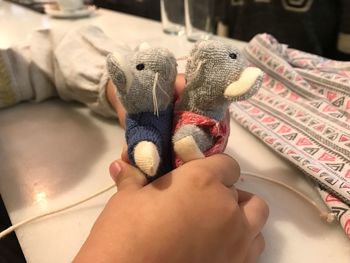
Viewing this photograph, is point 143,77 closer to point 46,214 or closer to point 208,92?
point 208,92

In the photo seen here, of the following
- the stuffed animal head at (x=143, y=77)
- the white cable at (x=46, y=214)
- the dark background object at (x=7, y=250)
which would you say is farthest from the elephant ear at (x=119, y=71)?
the dark background object at (x=7, y=250)

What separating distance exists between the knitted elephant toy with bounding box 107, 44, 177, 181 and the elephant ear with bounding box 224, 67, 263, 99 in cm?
5

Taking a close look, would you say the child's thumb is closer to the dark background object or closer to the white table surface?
the white table surface

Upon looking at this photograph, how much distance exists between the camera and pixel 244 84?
0.27 m

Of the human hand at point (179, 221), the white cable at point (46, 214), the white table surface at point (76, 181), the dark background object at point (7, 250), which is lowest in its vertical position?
the dark background object at point (7, 250)

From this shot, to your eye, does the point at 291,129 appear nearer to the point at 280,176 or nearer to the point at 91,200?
the point at 280,176

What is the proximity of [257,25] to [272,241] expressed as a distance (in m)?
0.74

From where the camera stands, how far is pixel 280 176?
40cm

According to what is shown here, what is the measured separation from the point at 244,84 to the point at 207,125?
0.14 ft

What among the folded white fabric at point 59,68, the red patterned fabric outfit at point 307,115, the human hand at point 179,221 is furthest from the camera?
the folded white fabric at point 59,68

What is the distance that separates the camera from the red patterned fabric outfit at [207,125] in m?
0.29

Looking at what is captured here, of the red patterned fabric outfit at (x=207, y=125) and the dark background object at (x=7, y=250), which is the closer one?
the red patterned fabric outfit at (x=207, y=125)

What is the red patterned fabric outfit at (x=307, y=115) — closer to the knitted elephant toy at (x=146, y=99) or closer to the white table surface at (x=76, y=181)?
the white table surface at (x=76, y=181)

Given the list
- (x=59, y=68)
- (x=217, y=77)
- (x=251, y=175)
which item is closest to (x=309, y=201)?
(x=251, y=175)
